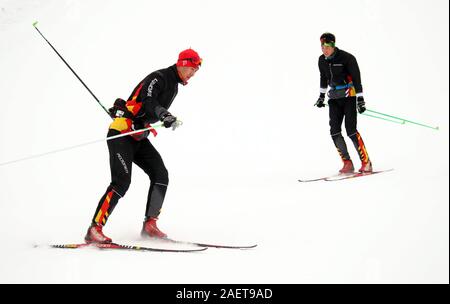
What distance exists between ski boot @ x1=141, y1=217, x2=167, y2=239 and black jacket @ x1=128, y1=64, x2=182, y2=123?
3.59 ft

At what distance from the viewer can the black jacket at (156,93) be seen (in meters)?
5.41

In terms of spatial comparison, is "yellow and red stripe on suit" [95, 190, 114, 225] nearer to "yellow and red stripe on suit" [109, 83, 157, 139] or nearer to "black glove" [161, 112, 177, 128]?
"yellow and red stripe on suit" [109, 83, 157, 139]

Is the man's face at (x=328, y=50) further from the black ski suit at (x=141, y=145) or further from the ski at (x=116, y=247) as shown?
the ski at (x=116, y=247)

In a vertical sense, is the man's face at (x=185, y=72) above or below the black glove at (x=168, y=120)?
above

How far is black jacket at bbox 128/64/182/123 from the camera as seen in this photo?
5.41 meters

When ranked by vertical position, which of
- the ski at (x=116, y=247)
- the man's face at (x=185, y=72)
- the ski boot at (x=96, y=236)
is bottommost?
the ski at (x=116, y=247)

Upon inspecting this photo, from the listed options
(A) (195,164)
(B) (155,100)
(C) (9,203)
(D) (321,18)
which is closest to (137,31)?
(D) (321,18)

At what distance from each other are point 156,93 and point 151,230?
1.48m

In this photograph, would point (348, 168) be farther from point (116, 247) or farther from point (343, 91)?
point (116, 247)

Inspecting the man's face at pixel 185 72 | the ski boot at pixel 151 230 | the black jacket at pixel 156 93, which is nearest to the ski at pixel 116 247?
the ski boot at pixel 151 230

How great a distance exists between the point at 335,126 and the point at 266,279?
468 centimetres

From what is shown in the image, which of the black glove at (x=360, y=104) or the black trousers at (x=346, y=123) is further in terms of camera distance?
the black trousers at (x=346, y=123)

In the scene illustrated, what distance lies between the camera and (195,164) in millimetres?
11750

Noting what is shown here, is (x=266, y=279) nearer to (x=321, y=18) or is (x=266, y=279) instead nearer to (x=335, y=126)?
(x=335, y=126)
